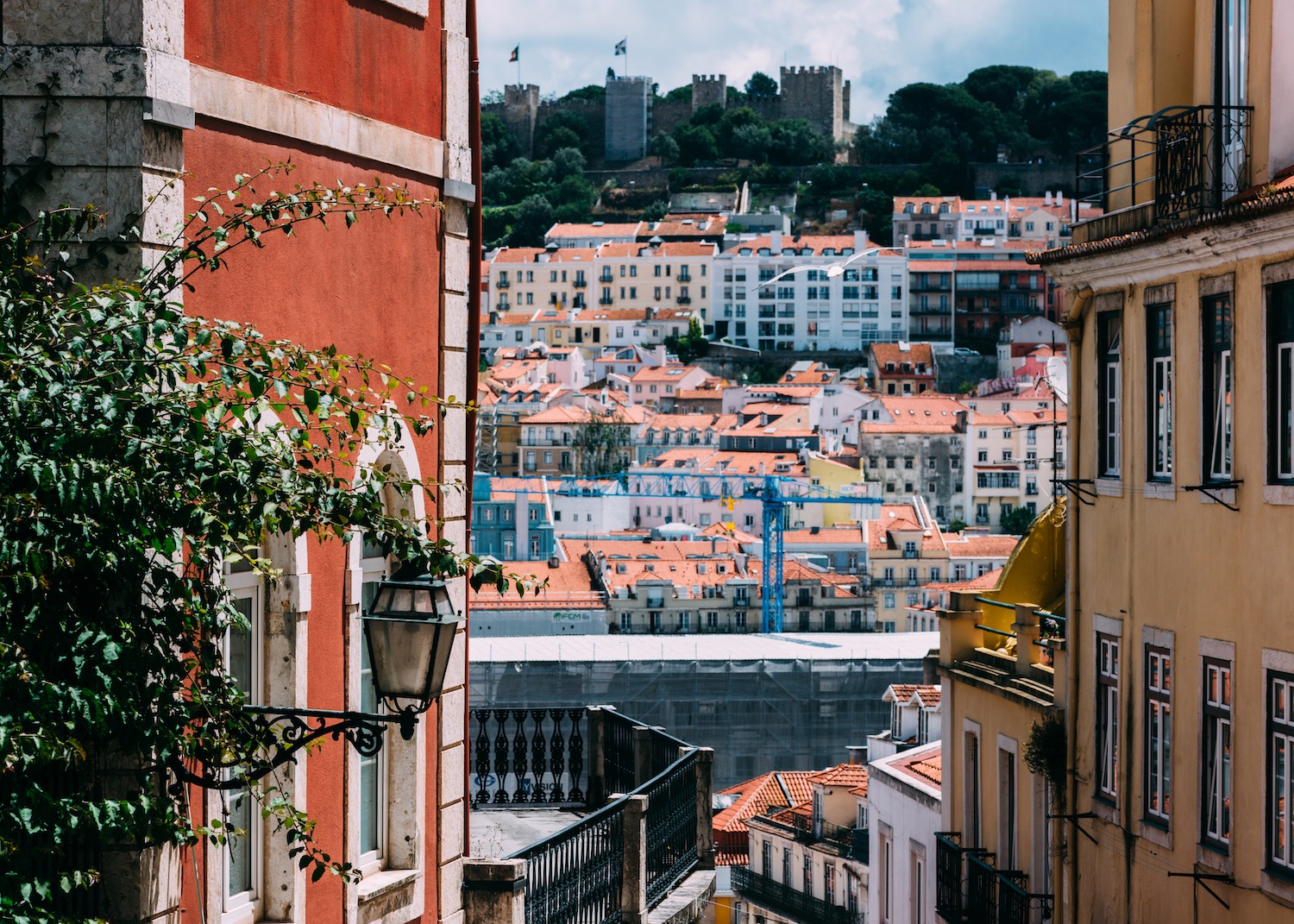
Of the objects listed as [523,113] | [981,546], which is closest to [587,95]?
[523,113]

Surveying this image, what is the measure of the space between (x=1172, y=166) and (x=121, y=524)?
28.3 feet

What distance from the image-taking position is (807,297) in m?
128

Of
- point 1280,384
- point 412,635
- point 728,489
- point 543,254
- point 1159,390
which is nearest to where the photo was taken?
point 412,635

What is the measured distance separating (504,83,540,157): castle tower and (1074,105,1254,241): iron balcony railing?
533 feet

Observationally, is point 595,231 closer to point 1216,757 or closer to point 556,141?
point 556,141

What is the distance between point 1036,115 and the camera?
161 meters

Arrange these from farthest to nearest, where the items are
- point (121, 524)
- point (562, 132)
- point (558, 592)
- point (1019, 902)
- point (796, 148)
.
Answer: point (562, 132) → point (796, 148) → point (558, 592) → point (1019, 902) → point (121, 524)

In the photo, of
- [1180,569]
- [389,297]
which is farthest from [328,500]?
[1180,569]

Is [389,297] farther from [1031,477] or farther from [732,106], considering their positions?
[732,106]

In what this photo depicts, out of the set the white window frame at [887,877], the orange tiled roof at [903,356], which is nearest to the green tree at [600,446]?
the orange tiled roof at [903,356]

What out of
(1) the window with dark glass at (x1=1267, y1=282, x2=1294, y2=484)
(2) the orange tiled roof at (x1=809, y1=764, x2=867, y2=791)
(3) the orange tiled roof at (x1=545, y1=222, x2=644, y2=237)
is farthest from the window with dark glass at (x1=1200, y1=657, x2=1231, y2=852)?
(3) the orange tiled roof at (x1=545, y1=222, x2=644, y2=237)

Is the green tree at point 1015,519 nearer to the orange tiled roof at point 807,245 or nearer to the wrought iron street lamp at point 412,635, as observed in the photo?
the orange tiled roof at point 807,245

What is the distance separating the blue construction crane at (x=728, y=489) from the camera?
86.2 meters

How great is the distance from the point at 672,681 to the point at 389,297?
4876 cm
